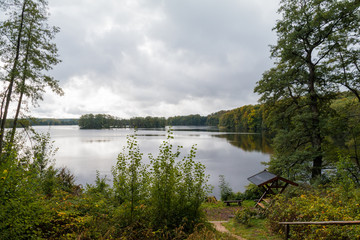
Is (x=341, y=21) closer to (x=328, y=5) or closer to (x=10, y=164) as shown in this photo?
(x=328, y=5)

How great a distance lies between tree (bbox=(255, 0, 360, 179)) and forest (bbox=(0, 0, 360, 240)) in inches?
2.3

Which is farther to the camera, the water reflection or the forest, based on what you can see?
the water reflection

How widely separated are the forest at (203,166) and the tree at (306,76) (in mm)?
59

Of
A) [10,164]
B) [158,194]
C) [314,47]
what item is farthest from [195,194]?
[314,47]

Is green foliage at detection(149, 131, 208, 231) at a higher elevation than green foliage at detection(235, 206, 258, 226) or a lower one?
higher

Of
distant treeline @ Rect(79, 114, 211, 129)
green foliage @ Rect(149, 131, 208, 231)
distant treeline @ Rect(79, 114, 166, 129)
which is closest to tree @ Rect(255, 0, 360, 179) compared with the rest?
green foliage @ Rect(149, 131, 208, 231)

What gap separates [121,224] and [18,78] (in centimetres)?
1051

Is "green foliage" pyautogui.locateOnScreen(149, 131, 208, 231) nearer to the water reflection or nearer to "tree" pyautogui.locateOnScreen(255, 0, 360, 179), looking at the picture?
"tree" pyautogui.locateOnScreen(255, 0, 360, 179)

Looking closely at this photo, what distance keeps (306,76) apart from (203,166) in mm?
9891

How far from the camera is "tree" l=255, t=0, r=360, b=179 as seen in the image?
10.6 metres

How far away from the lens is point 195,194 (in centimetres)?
548

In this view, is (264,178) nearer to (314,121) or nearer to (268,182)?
(268,182)

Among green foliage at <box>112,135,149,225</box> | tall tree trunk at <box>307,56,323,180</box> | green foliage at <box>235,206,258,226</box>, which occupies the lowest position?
green foliage at <box>235,206,258,226</box>

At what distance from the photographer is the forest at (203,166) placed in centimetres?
475
